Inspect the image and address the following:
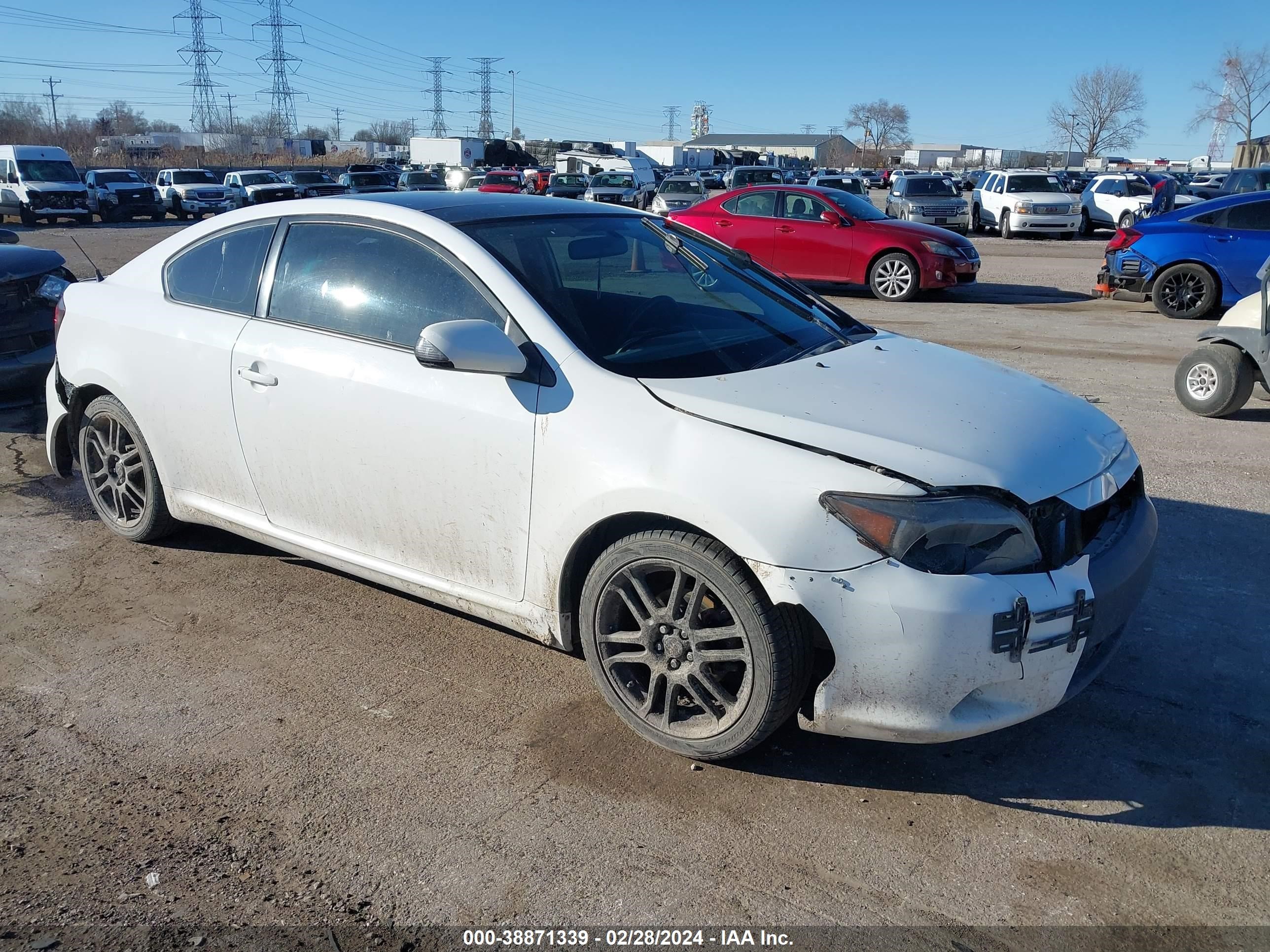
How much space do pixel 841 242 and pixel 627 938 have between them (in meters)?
13.2

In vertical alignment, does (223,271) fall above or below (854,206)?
below

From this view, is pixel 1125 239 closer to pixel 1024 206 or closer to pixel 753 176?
pixel 1024 206

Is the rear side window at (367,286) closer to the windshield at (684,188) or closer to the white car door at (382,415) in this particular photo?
the white car door at (382,415)

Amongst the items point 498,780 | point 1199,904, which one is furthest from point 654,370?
point 1199,904

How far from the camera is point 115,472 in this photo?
504cm

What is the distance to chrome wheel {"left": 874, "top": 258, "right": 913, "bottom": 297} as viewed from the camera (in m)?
14.4

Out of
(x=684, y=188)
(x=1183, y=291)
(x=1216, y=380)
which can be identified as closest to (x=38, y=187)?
(x=684, y=188)

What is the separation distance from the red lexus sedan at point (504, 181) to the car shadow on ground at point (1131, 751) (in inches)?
1112

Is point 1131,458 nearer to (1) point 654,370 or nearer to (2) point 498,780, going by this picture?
(1) point 654,370

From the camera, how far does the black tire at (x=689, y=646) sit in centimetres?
299

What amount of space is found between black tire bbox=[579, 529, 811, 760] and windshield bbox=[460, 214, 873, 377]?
0.66 meters

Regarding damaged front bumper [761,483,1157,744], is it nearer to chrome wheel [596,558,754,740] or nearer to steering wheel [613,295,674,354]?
chrome wheel [596,558,754,740]

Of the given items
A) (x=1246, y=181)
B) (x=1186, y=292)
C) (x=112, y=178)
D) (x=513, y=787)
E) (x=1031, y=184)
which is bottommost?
(x=513, y=787)

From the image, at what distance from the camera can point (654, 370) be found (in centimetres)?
344
